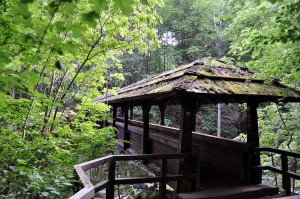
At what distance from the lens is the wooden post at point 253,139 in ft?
18.5

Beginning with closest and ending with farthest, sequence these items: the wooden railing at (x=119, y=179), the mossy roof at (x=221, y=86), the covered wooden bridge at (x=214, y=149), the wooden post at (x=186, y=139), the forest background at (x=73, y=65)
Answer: the forest background at (x=73, y=65) < the wooden railing at (x=119, y=179) < the mossy roof at (x=221, y=86) < the covered wooden bridge at (x=214, y=149) < the wooden post at (x=186, y=139)

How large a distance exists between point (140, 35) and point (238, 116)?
17555 mm

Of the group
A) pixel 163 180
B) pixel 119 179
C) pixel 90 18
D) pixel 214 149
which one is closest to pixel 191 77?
pixel 163 180

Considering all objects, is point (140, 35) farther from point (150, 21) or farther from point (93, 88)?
point (93, 88)

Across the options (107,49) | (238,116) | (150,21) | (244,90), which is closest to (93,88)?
(107,49)

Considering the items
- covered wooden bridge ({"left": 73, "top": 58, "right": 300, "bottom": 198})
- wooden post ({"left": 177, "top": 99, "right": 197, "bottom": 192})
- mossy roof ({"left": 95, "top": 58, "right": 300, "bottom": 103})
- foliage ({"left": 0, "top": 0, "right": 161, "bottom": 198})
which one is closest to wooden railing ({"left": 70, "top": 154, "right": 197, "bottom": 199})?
covered wooden bridge ({"left": 73, "top": 58, "right": 300, "bottom": 198})

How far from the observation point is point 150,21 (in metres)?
5.12

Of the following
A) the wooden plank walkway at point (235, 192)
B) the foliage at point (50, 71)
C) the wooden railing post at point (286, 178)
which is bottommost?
the wooden plank walkway at point (235, 192)

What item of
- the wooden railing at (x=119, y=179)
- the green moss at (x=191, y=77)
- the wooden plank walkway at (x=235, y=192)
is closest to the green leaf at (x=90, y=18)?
the wooden railing at (x=119, y=179)

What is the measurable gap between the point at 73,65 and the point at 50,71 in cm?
63

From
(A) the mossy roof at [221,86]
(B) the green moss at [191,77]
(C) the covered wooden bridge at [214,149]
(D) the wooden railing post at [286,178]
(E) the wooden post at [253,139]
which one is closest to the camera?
(A) the mossy roof at [221,86]

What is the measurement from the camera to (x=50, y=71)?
562cm

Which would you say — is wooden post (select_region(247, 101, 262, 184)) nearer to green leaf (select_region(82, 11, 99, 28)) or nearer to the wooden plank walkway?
the wooden plank walkway

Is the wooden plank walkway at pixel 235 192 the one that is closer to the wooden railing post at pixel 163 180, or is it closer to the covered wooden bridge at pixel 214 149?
the covered wooden bridge at pixel 214 149
